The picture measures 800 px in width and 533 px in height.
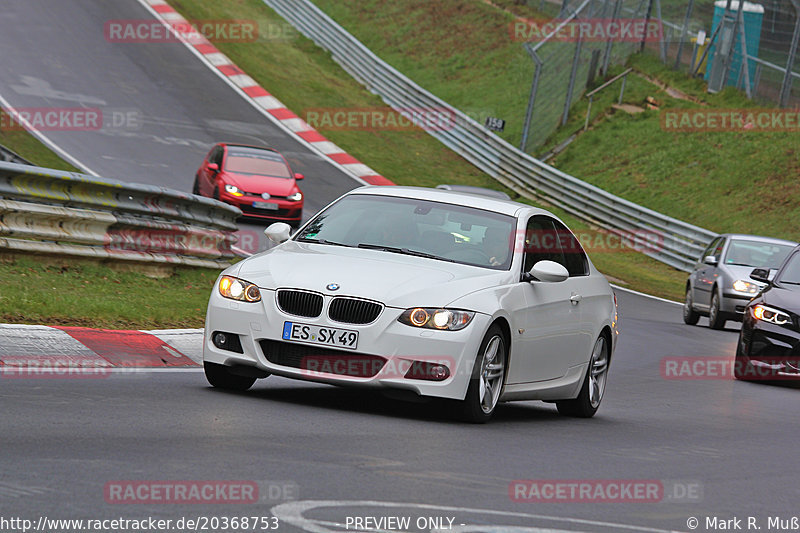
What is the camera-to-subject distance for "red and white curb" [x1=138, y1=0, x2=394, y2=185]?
122 ft

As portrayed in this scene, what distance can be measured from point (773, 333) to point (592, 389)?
4513 mm

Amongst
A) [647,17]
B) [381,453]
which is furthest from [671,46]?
[381,453]

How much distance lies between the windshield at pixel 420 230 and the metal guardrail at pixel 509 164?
23.2 m

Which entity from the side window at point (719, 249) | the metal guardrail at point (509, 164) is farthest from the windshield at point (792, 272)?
the metal guardrail at point (509, 164)

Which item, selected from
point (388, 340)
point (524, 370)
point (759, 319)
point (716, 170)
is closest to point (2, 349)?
point (388, 340)

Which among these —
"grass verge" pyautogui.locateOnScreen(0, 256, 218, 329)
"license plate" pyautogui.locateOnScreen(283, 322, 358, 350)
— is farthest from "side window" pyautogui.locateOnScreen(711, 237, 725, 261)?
"license plate" pyautogui.locateOnScreen(283, 322, 358, 350)

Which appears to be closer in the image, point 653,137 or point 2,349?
point 2,349

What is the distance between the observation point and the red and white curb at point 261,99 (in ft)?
122

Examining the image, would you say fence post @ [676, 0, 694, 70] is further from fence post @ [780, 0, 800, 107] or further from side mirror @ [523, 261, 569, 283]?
side mirror @ [523, 261, 569, 283]

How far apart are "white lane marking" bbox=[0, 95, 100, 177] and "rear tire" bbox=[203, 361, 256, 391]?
18847 mm

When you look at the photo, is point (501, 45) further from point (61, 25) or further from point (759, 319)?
point (759, 319)

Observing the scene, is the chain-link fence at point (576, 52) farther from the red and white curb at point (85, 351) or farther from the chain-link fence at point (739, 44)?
the red and white curb at point (85, 351)

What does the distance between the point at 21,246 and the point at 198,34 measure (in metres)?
32.3

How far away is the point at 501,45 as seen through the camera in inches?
2090
